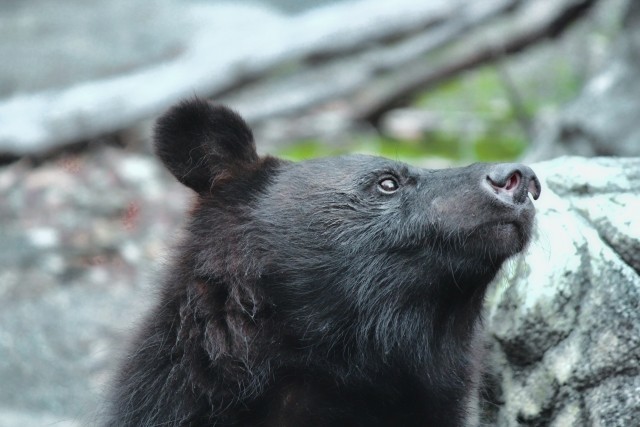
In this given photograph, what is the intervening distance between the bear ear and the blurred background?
12.6 ft

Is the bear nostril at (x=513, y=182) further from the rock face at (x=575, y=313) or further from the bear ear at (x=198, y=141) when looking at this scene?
the bear ear at (x=198, y=141)

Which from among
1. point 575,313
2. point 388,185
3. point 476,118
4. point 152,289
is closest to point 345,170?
point 388,185

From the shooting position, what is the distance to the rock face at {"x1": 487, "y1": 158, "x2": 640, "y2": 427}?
445cm

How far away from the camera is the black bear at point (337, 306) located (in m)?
4.33

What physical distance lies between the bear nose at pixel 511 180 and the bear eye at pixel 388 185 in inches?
21.5

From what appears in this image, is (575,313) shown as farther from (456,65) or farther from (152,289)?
(456,65)

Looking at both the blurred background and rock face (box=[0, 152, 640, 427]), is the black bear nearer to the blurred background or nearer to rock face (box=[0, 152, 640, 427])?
rock face (box=[0, 152, 640, 427])

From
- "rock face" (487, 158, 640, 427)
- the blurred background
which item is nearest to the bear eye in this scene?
"rock face" (487, 158, 640, 427)

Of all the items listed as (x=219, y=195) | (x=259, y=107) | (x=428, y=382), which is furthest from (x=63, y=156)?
(x=428, y=382)

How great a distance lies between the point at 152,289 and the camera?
4.82 metres

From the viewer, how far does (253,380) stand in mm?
4332

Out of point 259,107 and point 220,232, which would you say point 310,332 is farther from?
point 259,107

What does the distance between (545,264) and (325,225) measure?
111 cm

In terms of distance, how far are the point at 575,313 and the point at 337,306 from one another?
1106mm
